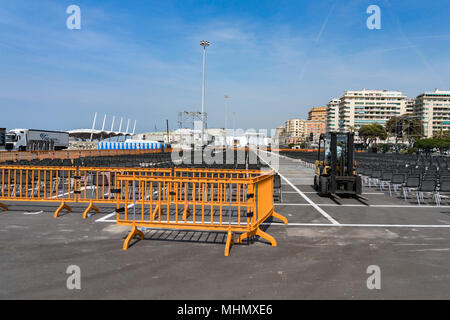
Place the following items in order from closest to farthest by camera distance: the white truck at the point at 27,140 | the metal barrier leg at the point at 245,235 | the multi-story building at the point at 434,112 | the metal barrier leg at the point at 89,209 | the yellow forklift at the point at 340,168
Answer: the metal barrier leg at the point at 245,235, the metal barrier leg at the point at 89,209, the yellow forklift at the point at 340,168, the white truck at the point at 27,140, the multi-story building at the point at 434,112

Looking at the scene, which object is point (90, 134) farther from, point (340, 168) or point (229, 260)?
point (229, 260)

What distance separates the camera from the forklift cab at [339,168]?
12.2 m

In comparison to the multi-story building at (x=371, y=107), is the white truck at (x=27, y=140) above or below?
below

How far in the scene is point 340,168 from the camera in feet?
41.5

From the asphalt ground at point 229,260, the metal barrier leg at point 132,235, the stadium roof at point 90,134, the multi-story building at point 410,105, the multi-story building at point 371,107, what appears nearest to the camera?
the asphalt ground at point 229,260

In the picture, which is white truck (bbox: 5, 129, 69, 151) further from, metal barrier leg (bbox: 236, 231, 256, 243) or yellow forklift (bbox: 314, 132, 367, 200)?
metal barrier leg (bbox: 236, 231, 256, 243)

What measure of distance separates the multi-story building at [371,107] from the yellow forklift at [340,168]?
169 meters

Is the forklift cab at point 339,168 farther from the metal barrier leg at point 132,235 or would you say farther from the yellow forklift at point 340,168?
the metal barrier leg at point 132,235

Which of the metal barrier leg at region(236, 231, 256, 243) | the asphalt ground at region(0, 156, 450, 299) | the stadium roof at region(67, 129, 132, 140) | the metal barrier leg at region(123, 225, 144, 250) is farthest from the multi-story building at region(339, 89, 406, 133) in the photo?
the metal barrier leg at region(123, 225, 144, 250)

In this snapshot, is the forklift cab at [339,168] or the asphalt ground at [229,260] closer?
the asphalt ground at [229,260]

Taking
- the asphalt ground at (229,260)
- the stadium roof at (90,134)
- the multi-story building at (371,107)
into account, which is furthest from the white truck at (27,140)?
the multi-story building at (371,107)

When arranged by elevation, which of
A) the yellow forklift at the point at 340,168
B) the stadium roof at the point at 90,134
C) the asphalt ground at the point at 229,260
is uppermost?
the stadium roof at the point at 90,134

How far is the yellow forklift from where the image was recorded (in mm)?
12172

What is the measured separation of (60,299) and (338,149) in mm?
11314
